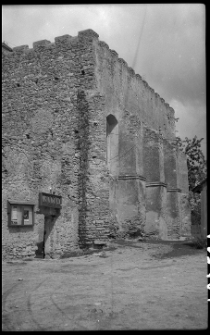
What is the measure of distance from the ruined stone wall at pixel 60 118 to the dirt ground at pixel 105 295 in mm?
3796

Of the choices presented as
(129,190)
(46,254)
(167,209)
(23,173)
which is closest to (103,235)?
(46,254)

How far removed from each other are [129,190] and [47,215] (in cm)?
445

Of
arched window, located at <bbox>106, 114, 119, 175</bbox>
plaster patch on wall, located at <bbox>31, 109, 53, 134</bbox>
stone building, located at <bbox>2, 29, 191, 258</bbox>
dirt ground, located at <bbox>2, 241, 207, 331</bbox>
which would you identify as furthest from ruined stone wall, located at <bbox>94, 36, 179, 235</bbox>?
dirt ground, located at <bbox>2, 241, 207, 331</bbox>

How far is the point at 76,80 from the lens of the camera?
1549 cm

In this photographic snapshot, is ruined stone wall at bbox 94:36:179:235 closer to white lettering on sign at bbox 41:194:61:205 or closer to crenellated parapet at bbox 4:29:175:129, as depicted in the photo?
crenellated parapet at bbox 4:29:175:129

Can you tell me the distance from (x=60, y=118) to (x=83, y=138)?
1.60 metres

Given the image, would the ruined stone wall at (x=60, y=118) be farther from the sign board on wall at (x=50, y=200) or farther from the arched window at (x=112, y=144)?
the arched window at (x=112, y=144)

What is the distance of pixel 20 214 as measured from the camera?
873 cm

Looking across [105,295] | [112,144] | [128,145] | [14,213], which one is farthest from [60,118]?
[105,295]

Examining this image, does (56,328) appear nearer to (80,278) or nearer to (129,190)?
(80,278)

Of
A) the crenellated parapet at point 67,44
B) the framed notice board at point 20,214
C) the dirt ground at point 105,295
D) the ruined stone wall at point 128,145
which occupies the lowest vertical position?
the dirt ground at point 105,295

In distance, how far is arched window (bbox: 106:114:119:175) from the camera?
1694 centimetres

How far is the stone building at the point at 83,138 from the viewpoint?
1385 cm

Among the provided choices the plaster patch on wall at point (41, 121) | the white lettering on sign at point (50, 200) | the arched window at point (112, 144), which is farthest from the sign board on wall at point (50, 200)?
the arched window at point (112, 144)
